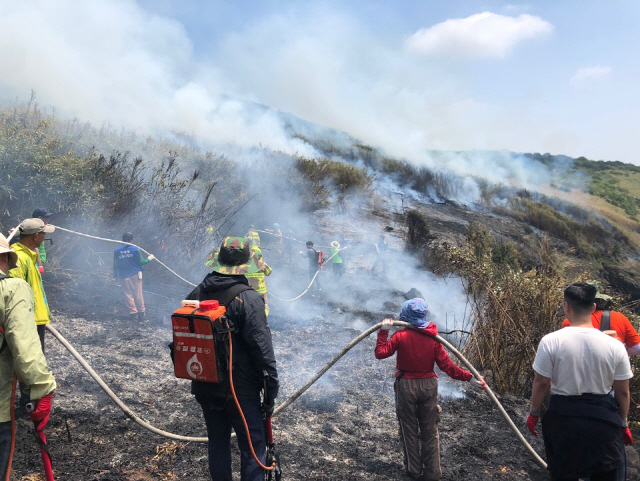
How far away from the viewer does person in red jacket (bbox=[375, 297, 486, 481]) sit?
148 inches

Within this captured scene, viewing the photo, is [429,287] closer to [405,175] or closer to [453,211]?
[453,211]

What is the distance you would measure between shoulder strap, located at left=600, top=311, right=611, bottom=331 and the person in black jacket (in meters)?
2.62

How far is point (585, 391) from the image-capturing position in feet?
8.80

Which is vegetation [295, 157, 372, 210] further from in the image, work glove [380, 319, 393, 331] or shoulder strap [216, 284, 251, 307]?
shoulder strap [216, 284, 251, 307]

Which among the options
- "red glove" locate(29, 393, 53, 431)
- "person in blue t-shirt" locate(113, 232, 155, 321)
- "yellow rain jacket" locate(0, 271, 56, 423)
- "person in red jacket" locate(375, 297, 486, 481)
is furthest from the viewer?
"person in blue t-shirt" locate(113, 232, 155, 321)

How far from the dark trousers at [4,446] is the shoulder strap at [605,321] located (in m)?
4.00

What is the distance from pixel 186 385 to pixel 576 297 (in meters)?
4.13

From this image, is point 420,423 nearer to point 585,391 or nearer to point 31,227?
point 585,391

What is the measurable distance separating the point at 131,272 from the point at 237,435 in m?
5.30

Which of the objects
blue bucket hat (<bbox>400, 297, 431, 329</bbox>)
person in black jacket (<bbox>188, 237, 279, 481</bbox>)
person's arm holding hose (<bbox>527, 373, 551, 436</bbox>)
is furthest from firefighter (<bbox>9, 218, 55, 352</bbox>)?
person's arm holding hose (<bbox>527, 373, 551, 436</bbox>)

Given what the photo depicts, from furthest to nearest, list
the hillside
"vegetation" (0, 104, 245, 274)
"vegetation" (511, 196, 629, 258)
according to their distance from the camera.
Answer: "vegetation" (511, 196, 629, 258) < "vegetation" (0, 104, 245, 274) < the hillside

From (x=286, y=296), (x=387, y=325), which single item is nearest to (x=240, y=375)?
(x=387, y=325)

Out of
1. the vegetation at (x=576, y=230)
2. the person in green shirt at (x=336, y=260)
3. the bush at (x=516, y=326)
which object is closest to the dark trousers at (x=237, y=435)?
the bush at (x=516, y=326)

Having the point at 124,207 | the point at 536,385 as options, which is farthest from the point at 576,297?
the point at 124,207
